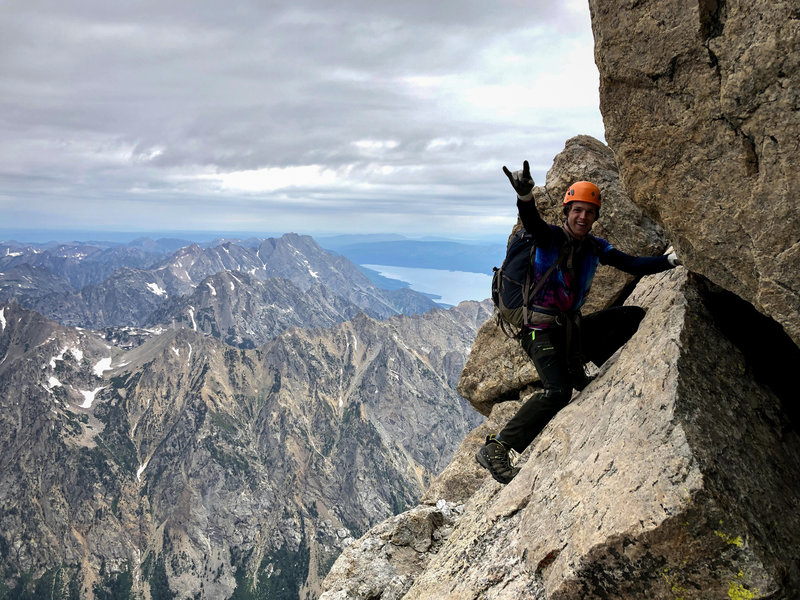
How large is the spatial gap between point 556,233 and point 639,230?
725 centimetres

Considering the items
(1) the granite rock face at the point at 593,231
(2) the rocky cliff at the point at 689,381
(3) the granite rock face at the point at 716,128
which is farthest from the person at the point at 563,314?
(1) the granite rock face at the point at 593,231

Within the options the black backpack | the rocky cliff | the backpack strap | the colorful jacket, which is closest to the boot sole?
the rocky cliff

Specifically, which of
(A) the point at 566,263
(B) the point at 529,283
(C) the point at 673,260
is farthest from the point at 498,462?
(C) the point at 673,260

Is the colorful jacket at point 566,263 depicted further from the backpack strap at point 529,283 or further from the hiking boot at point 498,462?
the hiking boot at point 498,462

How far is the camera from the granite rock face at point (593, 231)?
1576cm

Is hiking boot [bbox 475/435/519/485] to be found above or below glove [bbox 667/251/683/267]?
below

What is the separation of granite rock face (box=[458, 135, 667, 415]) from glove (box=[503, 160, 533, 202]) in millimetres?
7516

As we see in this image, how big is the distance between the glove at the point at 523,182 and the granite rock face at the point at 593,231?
752cm

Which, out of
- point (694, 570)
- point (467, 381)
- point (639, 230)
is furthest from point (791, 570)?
point (467, 381)

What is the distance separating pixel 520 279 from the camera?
1043cm

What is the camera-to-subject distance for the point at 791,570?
625 centimetres

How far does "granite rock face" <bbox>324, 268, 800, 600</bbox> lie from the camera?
6345 millimetres

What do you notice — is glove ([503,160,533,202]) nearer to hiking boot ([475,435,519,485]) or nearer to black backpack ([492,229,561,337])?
black backpack ([492,229,561,337])

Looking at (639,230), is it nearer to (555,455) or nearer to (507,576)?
(555,455)
